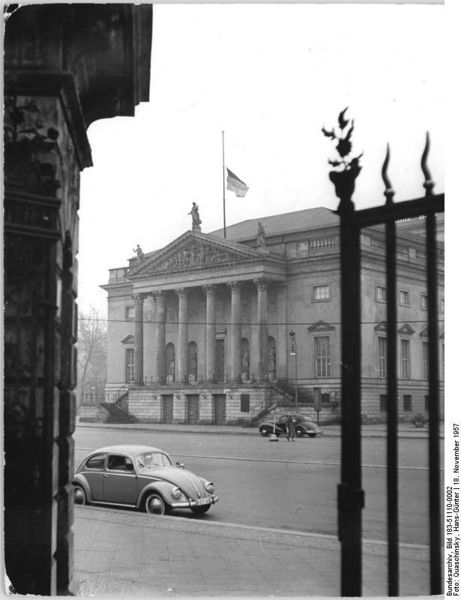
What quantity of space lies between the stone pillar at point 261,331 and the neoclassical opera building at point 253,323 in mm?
16

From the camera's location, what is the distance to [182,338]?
23.6 ft

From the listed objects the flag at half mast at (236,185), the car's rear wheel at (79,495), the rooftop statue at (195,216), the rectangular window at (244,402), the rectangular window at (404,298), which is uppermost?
the flag at half mast at (236,185)

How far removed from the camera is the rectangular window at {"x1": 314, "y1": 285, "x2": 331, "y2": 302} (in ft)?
19.9

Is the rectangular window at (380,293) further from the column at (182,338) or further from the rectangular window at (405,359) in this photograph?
the column at (182,338)

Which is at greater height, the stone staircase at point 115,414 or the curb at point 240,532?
the stone staircase at point 115,414

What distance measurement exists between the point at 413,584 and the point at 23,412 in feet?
10.7

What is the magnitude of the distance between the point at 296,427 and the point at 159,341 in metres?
→ 1.85

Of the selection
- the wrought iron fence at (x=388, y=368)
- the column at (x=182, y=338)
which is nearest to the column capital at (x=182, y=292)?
the column at (x=182, y=338)

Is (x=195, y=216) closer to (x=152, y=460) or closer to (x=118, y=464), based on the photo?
(x=152, y=460)

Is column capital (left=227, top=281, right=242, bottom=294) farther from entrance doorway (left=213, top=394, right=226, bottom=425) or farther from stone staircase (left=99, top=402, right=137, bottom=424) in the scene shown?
stone staircase (left=99, top=402, right=137, bottom=424)

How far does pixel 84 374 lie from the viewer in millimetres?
7809

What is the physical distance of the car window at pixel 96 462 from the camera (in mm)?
7531

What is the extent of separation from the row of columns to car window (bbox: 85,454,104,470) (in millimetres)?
888

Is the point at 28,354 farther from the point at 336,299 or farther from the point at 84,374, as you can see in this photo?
the point at 84,374
